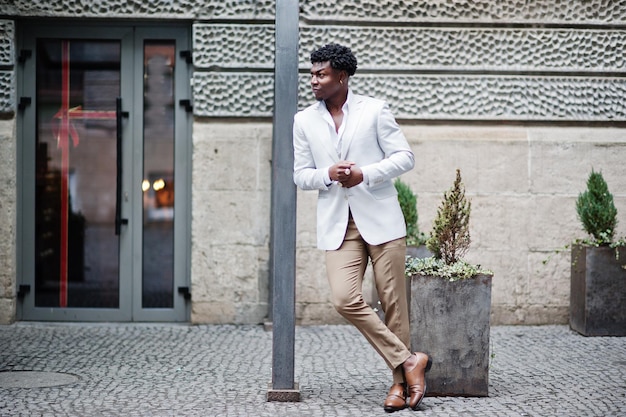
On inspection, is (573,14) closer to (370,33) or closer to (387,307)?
(370,33)

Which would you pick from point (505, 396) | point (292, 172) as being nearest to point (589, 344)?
point (505, 396)

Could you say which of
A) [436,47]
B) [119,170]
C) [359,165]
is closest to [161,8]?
[119,170]

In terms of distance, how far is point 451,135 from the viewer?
A: 8898 millimetres

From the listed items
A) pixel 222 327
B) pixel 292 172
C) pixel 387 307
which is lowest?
pixel 222 327

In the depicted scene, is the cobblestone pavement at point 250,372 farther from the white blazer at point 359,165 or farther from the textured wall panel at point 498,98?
the textured wall panel at point 498,98

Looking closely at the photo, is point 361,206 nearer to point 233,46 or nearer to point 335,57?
point 335,57

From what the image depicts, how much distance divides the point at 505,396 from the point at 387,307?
100cm

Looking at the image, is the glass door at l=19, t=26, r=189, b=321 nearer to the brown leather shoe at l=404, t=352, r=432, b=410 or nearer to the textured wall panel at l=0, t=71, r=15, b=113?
the textured wall panel at l=0, t=71, r=15, b=113

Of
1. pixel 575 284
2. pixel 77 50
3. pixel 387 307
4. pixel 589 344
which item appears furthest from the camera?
pixel 77 50

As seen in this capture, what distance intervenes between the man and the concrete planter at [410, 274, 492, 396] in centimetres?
25

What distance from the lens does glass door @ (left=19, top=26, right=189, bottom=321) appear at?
9.03m

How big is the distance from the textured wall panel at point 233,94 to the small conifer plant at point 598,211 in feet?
9.57

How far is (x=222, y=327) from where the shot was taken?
8.79 meters

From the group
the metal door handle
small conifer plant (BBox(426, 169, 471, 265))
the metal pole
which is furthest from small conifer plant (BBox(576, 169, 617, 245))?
the metal door handle
